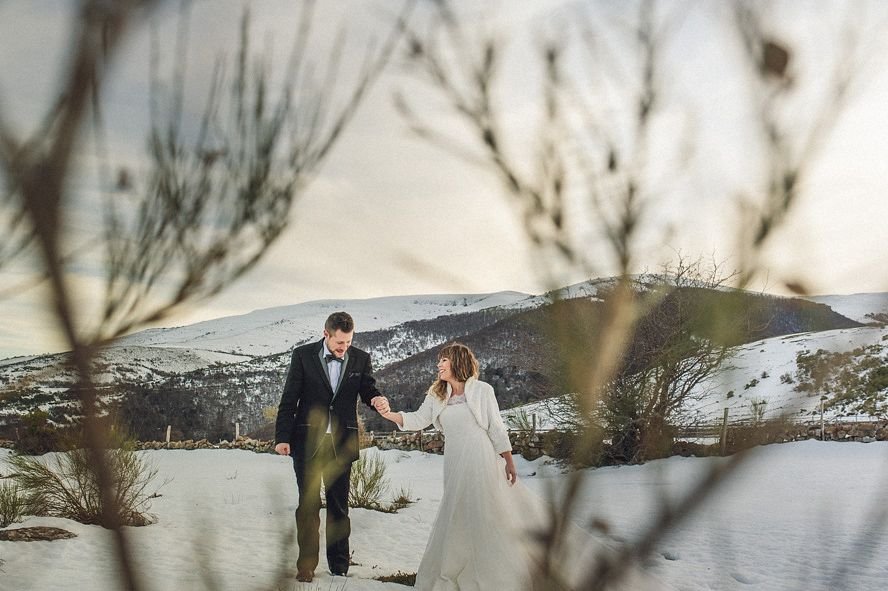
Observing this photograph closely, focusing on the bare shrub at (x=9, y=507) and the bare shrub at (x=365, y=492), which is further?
the bare shrub at (x=365, y=492)

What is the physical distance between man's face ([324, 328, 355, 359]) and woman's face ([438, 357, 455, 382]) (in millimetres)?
604

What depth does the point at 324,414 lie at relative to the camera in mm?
4816

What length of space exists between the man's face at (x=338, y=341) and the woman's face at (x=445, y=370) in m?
0.60

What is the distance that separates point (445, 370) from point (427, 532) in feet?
13.8

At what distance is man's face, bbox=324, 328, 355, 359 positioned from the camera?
4.82 meters

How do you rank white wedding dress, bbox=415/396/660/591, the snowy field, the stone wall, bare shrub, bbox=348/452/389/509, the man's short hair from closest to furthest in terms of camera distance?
the snowy field → white wedding dress, bbox=415/396/660/591 → the man's short hair → bare shrub, bbox=348/452/389/509 → the stone wall

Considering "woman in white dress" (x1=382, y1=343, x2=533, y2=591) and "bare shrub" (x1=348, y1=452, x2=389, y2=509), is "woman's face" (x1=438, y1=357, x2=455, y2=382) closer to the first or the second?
"woman in white dress" (x1=382, y1=343, x2=533, y2=591)

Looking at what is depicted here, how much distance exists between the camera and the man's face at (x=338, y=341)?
4.82m

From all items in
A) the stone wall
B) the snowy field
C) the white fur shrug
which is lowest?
the snowy field

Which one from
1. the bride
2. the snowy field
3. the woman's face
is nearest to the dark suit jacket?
the bride

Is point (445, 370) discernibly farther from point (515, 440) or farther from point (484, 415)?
point (515, 440)

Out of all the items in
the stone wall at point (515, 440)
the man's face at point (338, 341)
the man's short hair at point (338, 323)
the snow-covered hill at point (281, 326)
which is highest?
the snow-covered hill at point (281, 326)

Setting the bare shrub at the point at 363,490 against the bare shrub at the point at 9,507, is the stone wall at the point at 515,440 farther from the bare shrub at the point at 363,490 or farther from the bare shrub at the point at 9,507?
the bare shrub at the point at 9,507

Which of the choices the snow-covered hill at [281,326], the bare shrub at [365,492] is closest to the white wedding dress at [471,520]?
the bare shrub at [365,492]
